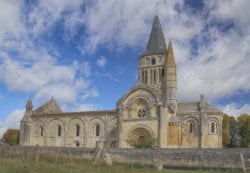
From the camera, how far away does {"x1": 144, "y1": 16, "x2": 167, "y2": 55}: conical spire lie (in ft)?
208

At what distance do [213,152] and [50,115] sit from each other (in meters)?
34.9

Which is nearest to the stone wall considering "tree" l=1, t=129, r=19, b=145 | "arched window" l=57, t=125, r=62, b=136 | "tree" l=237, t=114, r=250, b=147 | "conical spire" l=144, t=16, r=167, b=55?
"arched window" l=57, t=125, r=62, b=136

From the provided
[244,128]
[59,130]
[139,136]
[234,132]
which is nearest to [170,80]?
[139,136]

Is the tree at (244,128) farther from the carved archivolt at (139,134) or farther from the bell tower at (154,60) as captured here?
the carved archivolt at (139,134)

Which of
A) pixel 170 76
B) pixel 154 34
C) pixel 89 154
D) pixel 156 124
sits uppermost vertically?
pixel 154 34

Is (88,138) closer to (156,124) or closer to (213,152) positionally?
(156,124)

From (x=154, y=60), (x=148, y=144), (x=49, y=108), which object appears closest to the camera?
(x=148, y=144)

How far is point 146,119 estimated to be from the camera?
48031mm

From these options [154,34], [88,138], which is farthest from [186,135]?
[154,34]

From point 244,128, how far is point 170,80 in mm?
19498

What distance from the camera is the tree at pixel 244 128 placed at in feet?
212

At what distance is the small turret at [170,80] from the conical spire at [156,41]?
3.86m

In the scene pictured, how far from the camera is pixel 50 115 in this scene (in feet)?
199

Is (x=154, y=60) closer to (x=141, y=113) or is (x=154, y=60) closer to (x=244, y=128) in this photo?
(x=141, y=113)
